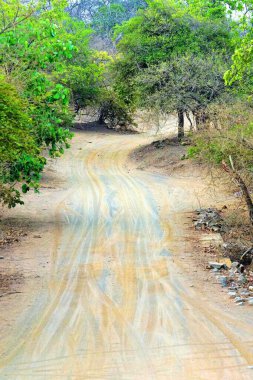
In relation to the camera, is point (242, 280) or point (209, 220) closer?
point (242, 280)

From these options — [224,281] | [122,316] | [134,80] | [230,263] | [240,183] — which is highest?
[134,80]

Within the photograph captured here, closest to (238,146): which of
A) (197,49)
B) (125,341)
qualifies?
(125,341)

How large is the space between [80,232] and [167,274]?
5339 millimetres

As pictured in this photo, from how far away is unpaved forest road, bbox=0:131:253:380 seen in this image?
372 inches

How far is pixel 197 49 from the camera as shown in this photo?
120ft

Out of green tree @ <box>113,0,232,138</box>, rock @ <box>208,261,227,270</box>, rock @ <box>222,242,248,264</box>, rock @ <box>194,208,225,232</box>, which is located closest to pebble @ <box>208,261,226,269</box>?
rock @ <box>208,261,227,270</box>

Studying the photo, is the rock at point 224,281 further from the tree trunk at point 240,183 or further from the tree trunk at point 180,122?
the tree trunk at point 180,122

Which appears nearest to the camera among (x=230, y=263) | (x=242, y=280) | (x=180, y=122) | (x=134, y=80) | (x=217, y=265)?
(x=242, y=280)

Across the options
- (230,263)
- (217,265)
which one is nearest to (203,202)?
(230,263)

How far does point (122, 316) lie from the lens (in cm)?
1214

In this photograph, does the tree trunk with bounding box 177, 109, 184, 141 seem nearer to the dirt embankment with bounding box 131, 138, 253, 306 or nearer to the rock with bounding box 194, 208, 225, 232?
the dirt embankment with bounding box 131, 138, 253, 306

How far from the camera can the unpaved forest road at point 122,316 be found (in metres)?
9.45

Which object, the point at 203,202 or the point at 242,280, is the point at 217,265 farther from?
the point at 203,202

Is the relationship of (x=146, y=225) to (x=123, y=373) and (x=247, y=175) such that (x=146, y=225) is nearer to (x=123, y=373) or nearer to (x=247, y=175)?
(x=247, y=175)
